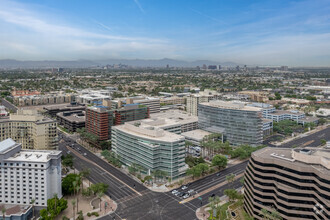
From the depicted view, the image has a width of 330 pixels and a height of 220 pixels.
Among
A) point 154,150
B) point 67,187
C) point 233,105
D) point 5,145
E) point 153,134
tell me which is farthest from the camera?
point 233,105

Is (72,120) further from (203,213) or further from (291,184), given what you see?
(291,184)

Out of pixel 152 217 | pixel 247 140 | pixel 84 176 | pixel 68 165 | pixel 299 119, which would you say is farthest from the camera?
pixel 299 119

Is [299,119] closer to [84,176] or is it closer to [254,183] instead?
[254,183]

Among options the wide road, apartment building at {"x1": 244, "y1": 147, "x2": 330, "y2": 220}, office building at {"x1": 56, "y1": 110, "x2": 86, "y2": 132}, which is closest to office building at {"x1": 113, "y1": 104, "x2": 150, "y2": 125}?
office building at {"x1": 56, "y1": 110, "x2": 86, "y2": 132}

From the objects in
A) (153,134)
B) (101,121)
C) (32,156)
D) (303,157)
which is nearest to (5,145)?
(32,156)

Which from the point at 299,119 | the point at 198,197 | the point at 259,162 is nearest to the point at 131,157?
the point at 198,197

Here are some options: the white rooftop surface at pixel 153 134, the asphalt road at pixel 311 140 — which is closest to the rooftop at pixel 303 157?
the white rooftop surface at pixel 153 134

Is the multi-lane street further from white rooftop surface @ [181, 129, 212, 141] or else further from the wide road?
white rooftop surface @ [181, 129, 212, 141]
